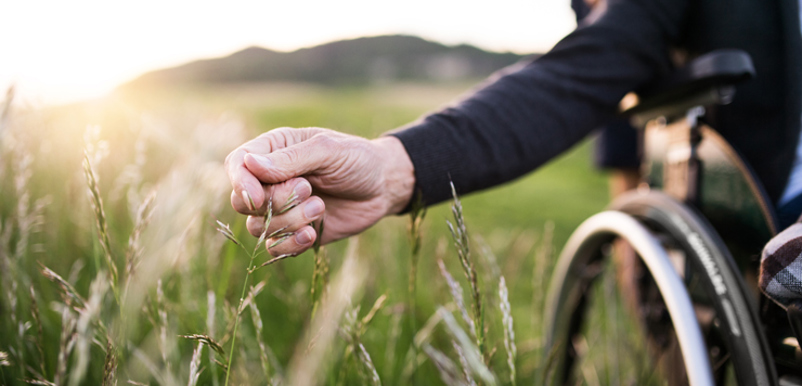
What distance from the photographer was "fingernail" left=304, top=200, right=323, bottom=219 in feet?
2.15

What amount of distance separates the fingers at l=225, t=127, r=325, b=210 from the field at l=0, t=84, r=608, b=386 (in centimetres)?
6

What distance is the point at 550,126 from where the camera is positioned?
3.40 ft

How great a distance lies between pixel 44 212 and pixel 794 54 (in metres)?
1.91

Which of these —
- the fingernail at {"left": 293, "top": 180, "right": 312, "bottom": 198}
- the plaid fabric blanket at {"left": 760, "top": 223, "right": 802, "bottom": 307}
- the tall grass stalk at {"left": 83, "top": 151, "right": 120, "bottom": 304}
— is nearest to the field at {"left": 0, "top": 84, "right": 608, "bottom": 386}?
the tall grass stalk at {"left": 83, "top": 151, "right": 120, "bottom": 304}

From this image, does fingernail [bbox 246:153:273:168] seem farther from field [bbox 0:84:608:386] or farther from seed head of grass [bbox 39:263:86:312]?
seed head of grass [bbox 39:263:86:312]

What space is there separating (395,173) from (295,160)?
257mm

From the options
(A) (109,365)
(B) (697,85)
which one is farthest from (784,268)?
(A) (109,365)

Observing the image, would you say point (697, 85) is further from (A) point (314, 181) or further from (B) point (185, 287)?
(B) point (185, 287)

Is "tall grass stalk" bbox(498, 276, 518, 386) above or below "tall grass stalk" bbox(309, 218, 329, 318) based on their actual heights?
below

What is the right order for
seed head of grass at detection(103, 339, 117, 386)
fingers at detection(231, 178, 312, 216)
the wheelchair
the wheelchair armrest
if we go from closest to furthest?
seed head of grass at detection(103, 339, 117, 386), fingers at detection(231, 178, 312, 216), the wheelchair, the wheelchair armrest

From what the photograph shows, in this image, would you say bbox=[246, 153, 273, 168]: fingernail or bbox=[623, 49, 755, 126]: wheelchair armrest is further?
bbox=[623, 49, 755, 126]: wheelchair armrest

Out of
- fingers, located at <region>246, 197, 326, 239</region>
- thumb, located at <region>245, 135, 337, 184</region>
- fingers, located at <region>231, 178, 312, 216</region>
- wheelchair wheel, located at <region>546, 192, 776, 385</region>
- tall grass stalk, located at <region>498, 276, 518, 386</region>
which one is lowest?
wheelchair wheel, located at <region>546, 192, 776, 385</region>

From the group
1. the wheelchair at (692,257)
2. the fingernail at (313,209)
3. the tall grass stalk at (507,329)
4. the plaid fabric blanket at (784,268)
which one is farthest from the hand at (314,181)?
the plaid fabric blanket at (784,268)

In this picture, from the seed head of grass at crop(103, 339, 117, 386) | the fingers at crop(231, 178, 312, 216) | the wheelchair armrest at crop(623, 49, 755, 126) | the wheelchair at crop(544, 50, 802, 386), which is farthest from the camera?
the wheelchair armrest at crop(623, 49, 755, 126)
